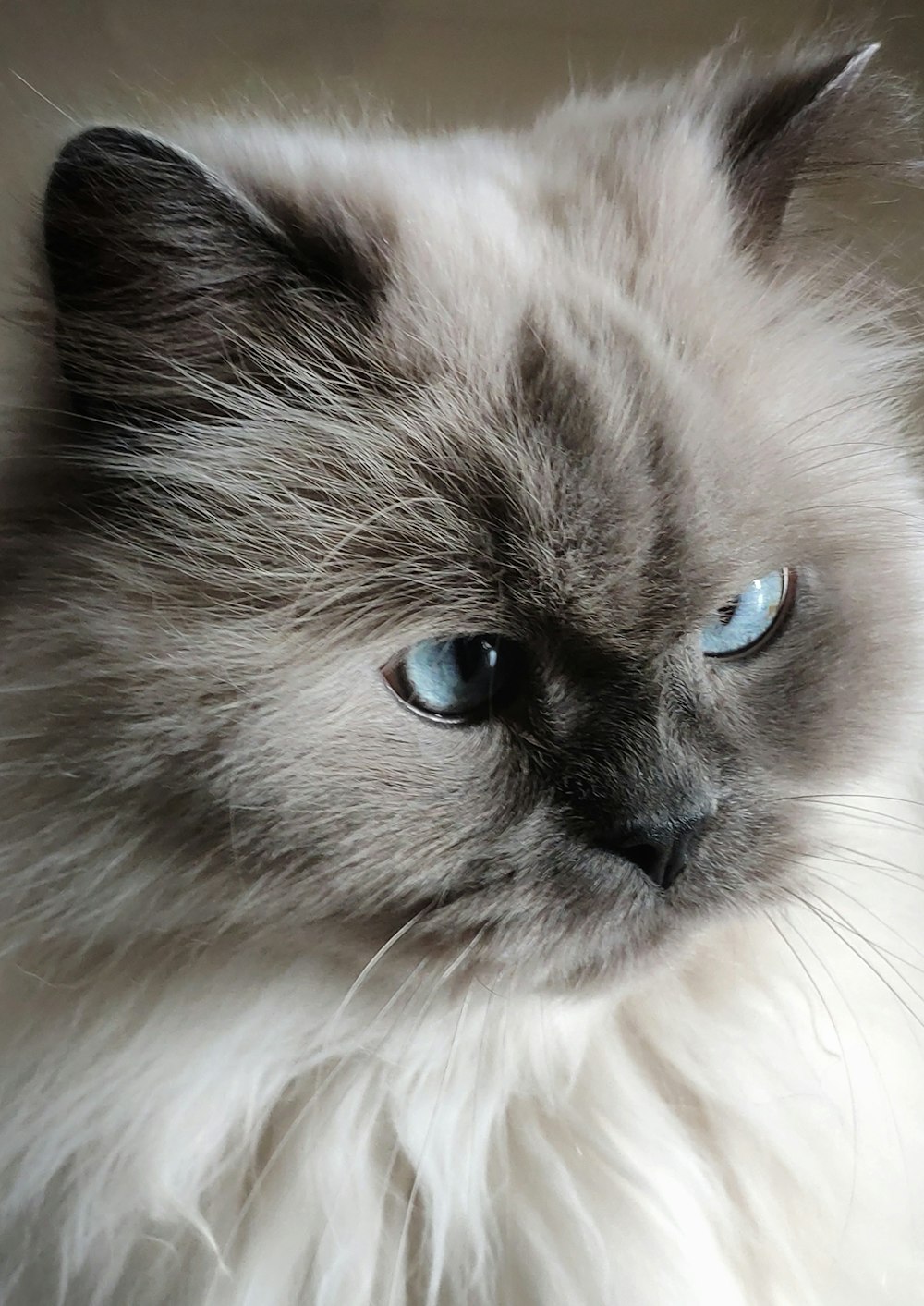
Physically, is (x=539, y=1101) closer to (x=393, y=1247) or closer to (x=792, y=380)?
(x=393, y=1247)

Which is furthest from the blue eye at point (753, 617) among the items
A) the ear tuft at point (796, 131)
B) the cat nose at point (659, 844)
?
the ear tuft at point (796, 131)

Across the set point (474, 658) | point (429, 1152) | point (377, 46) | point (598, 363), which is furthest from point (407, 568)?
point (377, 46)

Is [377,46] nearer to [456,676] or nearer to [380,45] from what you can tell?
[380,45]

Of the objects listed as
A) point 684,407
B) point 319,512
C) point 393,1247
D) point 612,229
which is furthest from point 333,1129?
point 612,229

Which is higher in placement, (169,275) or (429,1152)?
(169,275)

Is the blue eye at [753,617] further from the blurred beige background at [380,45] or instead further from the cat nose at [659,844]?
the blurred beige background at [380,45]

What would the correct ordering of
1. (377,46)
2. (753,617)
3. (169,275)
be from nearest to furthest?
(169,275)
(753,617)
(377,46)

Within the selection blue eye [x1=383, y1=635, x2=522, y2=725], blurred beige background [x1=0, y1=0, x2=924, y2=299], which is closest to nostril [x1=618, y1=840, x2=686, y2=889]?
blue eye [x1=383, y1=635, x2=522, y2=725]
